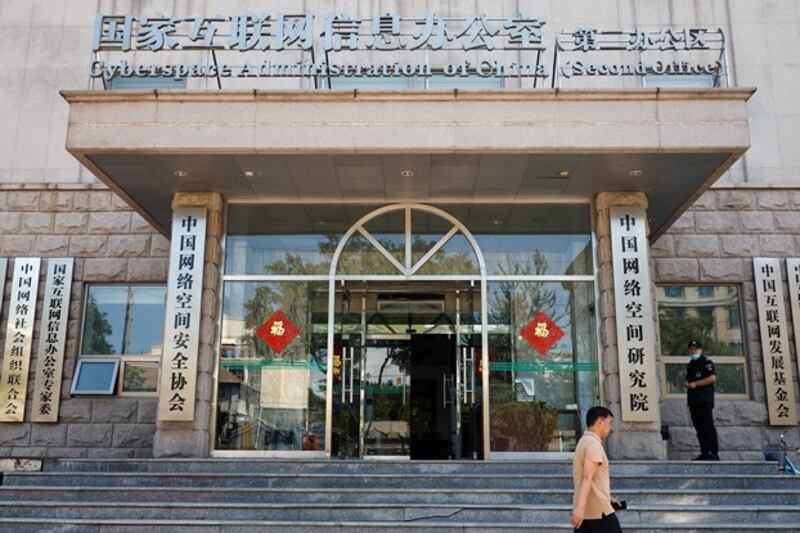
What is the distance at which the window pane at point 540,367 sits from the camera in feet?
34.3

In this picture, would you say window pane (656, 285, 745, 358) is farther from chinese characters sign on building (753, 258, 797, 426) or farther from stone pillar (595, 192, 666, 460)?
stone pillar (595, 192, 666, 460)

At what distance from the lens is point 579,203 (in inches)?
433

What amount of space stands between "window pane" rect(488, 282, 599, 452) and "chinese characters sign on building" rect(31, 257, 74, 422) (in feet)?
22.1

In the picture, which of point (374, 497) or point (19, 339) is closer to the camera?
point (374, 497)

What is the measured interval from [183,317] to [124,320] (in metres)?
2.81

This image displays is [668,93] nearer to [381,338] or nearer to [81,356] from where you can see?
[381,338]

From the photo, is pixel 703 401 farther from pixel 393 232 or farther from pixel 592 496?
pixel 592 496

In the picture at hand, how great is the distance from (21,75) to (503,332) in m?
9.25

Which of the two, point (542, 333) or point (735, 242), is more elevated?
point (735, 242)

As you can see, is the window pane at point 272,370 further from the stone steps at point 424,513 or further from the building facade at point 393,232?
the stone steps at point 424,513

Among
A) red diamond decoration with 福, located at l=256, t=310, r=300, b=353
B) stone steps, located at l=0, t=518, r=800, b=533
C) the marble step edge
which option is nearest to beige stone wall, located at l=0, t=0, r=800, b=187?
red diamond decoration with 福, located at l=256, t=310, r=300, b=353

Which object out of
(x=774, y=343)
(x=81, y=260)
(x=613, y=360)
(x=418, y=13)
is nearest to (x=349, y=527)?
(x=613, y=360)

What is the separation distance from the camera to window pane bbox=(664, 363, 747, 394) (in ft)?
39.2

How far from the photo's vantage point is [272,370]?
10.6 meters
